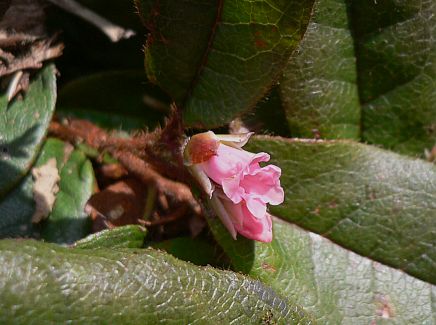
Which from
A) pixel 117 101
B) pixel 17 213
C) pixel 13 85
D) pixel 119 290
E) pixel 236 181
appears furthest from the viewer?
pixel 117 101

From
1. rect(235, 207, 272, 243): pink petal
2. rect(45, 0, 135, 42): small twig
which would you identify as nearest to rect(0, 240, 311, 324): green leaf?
rect(235, 207, 272, 243): pink petal

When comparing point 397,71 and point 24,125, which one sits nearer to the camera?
point 24,125

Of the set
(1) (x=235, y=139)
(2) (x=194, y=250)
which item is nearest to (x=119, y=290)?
(1) (x=235, y=139)

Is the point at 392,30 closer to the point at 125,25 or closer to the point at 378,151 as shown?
the point at 378,151

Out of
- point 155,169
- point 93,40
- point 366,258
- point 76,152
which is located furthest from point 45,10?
point 366,258

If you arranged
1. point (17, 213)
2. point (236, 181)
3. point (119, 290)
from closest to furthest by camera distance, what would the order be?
point (119, 290) < point (236, 181) < point (17, 213)

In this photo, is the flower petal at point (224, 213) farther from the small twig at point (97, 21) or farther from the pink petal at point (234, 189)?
the small twig at point (97, 21)

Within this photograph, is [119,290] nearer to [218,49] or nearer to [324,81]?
[218,49]

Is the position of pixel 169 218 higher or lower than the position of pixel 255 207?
lower
